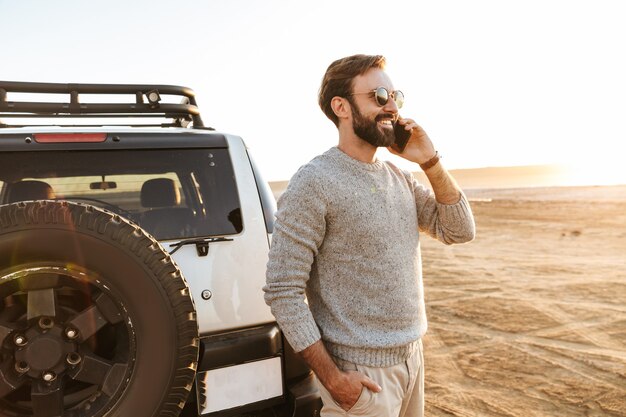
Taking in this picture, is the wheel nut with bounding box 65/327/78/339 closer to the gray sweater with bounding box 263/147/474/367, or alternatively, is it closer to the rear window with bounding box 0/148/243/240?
the rear window with bounding box 0/148/243/240

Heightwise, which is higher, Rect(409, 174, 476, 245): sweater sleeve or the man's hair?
the man's hair

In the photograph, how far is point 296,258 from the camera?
1726 mm

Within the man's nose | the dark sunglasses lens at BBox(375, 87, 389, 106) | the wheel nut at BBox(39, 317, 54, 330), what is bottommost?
the wheel nut at BBox(39, 317, 54, 330)

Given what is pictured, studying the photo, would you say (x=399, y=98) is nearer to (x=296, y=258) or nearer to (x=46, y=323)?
(x=296, y=258)

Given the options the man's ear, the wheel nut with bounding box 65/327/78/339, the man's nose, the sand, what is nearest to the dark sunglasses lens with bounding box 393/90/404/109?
the man's nose

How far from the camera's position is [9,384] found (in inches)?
71.1

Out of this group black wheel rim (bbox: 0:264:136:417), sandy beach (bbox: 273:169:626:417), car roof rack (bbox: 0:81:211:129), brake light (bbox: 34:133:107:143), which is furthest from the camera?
sandy beach (bbox: 273:169:626:417)

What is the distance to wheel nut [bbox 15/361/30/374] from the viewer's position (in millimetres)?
1815

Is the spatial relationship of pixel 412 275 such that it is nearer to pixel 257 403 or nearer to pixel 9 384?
pixel 257 403

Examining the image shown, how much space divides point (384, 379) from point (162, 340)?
80 cm

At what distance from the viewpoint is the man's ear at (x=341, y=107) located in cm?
191

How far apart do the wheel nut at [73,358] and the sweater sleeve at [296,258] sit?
2.44 ft

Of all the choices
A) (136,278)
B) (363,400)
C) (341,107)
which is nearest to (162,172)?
(136,278)

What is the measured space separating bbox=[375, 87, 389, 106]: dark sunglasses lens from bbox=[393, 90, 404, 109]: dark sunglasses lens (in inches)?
2.6
